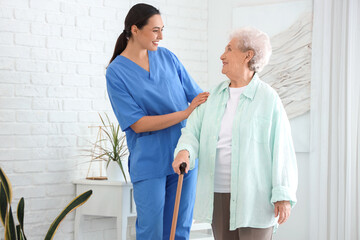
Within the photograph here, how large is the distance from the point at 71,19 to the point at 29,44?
0.36 metres

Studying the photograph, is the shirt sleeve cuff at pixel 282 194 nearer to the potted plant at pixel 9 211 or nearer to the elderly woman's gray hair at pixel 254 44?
the elderly woman's gray hair at pixel 254 44

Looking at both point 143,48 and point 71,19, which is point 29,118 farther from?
point 143,48

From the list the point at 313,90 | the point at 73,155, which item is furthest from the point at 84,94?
the point at 313,90

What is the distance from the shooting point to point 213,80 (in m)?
4.27

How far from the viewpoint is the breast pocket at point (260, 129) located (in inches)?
80.0

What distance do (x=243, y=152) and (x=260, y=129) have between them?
115 millimetres

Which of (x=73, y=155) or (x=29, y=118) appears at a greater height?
(x=29, y=118)

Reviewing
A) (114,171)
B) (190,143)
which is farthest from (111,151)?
(190,143)

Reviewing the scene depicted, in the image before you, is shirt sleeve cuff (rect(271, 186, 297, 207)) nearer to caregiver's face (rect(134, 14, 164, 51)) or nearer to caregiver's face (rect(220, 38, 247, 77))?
caregiver's face (rect(220, 38, 247, 77))

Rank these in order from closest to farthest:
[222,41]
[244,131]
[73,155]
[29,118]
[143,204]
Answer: [244,131] → [143,204] → [29,118] → [73,155] → [222,41]

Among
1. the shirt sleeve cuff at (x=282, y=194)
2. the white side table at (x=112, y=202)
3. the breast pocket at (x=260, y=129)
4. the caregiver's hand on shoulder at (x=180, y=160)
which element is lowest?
the white side table at (x=112, y=202)

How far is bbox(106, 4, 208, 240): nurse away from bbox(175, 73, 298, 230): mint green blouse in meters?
0.35

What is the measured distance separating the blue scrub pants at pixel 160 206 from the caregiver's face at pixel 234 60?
620 mm

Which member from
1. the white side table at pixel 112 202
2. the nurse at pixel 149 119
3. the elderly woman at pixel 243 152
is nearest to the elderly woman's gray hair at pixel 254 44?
the elderly woman at pixel 243 152
